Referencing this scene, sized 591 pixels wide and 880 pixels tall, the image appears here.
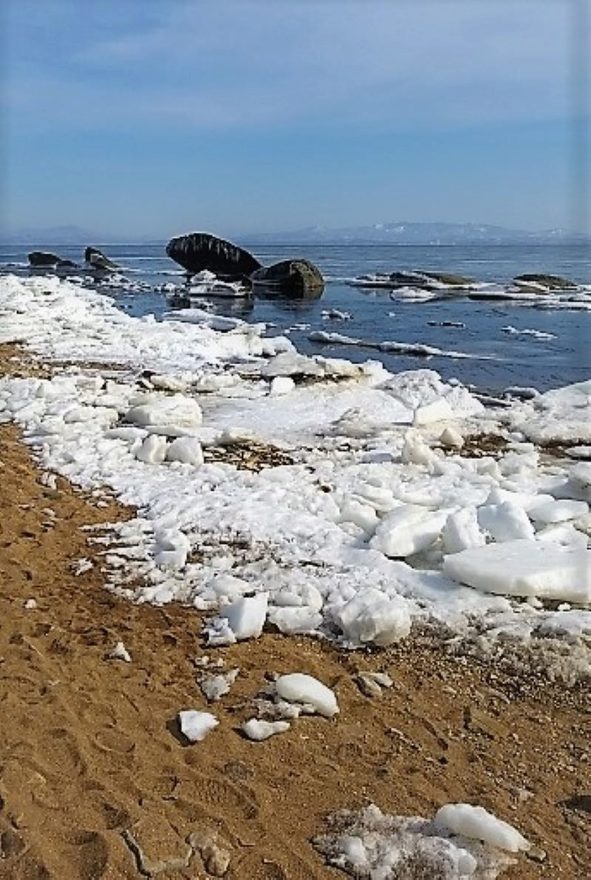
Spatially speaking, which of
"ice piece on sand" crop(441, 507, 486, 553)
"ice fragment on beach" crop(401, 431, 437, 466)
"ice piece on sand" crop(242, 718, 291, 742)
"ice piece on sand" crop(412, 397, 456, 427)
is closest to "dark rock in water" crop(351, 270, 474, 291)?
"ice piece on sand" crop(412, 397, 456, 427)

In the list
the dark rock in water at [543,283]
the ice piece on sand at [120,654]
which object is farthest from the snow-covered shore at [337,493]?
the dark rock in water at [543,283]

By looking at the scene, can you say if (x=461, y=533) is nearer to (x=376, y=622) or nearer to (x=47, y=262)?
(x=376, y=622)

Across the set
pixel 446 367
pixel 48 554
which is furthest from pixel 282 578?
pixel 446 367

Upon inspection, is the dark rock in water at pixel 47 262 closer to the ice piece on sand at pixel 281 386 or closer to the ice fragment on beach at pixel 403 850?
the ice piece on sand at pixel 281 386

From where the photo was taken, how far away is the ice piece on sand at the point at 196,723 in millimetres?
3588

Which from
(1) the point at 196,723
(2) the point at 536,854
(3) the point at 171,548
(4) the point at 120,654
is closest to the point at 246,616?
(4) the point at 120,654

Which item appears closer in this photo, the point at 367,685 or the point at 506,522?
the point at 367,685

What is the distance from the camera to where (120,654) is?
427 centimetres

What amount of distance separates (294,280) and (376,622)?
2794cm

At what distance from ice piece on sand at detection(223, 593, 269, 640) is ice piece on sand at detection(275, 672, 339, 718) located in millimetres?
560

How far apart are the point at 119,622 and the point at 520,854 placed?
2525mm

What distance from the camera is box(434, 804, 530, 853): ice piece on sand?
9.57 feet

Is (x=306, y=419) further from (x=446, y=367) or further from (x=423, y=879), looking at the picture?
(x=423, y=879)

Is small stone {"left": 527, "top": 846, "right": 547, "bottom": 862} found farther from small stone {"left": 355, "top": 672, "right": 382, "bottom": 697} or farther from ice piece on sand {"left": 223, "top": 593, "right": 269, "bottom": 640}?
ice piece on sand {"left": 223, "top": 593, "right": 269, "bottom": 640}
